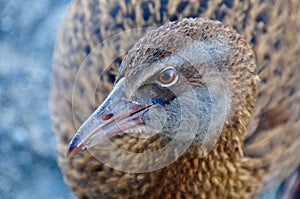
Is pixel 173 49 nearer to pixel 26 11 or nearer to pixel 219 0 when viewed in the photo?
pixel 219 0

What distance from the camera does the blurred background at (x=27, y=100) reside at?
3.72 meters

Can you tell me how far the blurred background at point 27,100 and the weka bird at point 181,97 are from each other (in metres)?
0.65

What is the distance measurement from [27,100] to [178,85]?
5.26 feet

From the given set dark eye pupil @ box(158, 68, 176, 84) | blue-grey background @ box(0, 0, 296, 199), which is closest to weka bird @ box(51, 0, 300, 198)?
dark eye pupil @ box(158, 68, 176, 84)

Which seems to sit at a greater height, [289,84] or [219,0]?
[219,0]

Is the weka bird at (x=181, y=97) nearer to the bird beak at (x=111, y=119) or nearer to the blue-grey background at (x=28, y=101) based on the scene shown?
the bird beak at (x=111, y=119)

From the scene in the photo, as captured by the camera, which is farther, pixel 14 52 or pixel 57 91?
pixel 14 52

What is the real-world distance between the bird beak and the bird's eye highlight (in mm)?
88

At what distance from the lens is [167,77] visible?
7.89 feet

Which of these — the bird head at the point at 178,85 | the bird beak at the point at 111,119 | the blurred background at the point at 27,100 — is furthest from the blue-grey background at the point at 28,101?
the bird beak at the point at 111,119

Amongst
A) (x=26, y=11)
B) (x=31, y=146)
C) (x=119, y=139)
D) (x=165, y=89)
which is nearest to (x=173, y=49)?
(x=165, y=89)

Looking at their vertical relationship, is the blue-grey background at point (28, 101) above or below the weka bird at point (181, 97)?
above

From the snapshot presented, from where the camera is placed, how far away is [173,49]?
2.41m

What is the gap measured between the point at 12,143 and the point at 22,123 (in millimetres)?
113
